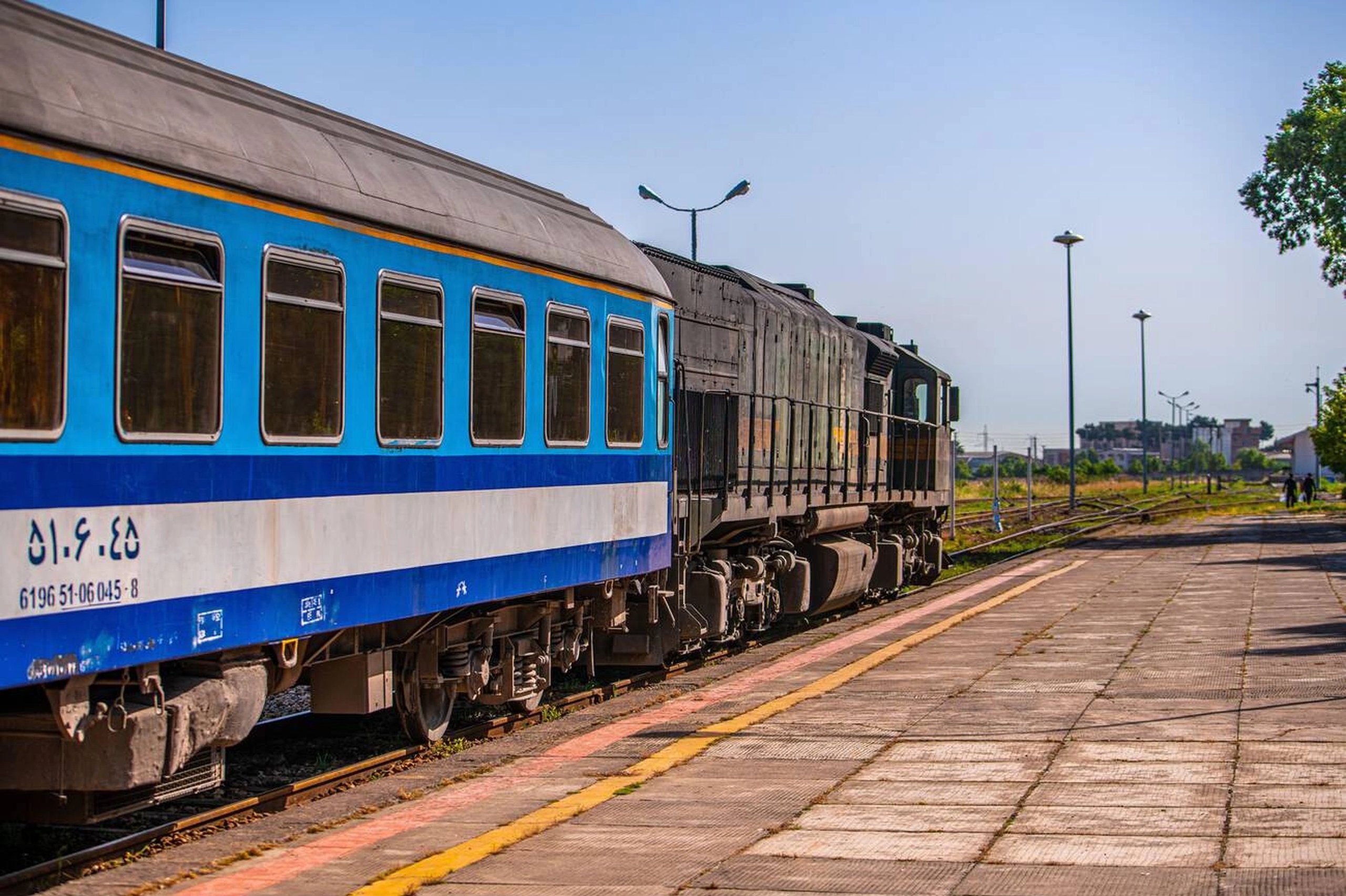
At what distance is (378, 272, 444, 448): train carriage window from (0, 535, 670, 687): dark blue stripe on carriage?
0.92 metres

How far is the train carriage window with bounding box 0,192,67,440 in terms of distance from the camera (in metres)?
6.55

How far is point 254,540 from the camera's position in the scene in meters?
8.28

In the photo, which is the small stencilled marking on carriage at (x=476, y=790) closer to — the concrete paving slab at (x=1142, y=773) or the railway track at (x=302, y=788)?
the railway track at (x=302, y=788)

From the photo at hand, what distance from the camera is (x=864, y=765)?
10367 mm

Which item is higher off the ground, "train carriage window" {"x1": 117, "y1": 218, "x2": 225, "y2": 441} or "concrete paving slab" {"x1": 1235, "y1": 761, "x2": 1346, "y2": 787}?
"train carriage window" {"x1": 117, "y1": 218, "x2": 225, "y2": 441}

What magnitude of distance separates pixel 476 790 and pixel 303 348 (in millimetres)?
3160

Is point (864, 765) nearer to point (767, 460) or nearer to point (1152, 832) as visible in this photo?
point (1152, 832)

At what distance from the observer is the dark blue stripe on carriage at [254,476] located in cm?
672

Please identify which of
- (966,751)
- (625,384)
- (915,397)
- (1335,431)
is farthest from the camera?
(1335,431)

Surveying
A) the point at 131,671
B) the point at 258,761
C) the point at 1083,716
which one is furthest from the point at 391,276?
the point at 1083,716

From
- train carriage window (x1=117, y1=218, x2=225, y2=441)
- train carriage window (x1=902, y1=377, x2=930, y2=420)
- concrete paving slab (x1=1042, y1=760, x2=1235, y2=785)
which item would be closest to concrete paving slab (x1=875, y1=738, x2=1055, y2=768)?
concrete paving slab (x1=1042, y1=760, x2=1235, y2=785)

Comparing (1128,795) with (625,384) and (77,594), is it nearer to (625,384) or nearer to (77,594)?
(625,384)

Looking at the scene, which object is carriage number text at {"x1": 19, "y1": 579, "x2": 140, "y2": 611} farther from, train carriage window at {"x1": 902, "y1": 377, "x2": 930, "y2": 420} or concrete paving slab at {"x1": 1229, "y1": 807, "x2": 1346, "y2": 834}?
train carriage window at {"x1": 902, "y1": 377, "x2": 930, "y2": 420}

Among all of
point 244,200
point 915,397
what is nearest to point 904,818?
point 244,200
